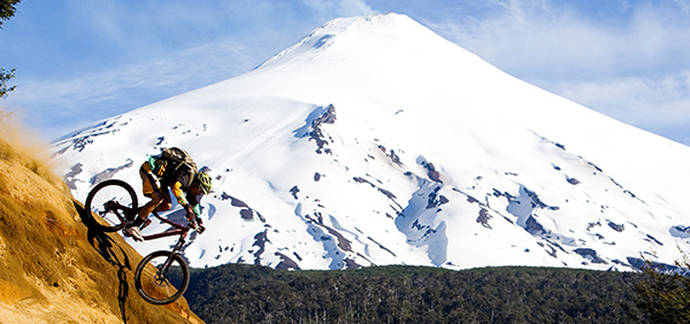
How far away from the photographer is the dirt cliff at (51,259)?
399 inches

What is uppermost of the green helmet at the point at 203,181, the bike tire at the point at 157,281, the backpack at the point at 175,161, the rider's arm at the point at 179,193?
the backpack at the point at 175,161

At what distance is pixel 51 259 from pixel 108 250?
2.26m

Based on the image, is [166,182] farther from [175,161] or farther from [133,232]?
[133,232]

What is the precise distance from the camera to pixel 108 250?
44.6 feet

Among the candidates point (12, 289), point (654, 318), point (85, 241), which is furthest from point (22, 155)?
point (654, 318)

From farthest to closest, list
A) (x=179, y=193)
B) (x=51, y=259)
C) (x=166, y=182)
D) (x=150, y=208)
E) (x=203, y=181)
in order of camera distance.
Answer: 1. (x=203, y=181)
2. (x=166, y=182)
3. (x=150, y=208)
4. (x=179, y=193)
5. (x=51, y=259)

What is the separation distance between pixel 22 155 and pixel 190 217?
440cm

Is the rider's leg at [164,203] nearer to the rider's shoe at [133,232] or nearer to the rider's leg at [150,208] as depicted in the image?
the rider's leg at [150,208]

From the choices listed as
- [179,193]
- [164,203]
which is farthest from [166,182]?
[179,193]

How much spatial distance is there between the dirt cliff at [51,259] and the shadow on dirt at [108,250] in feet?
0.07

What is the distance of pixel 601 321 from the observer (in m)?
196

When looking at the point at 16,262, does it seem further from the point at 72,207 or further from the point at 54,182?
the point at 54,182

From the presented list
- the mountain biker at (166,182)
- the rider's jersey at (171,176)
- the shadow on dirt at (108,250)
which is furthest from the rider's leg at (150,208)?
the shadow on dirt at (108,250)

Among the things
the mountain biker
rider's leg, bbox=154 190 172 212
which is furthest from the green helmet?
rider's leg, bbox=154 190 172 212
